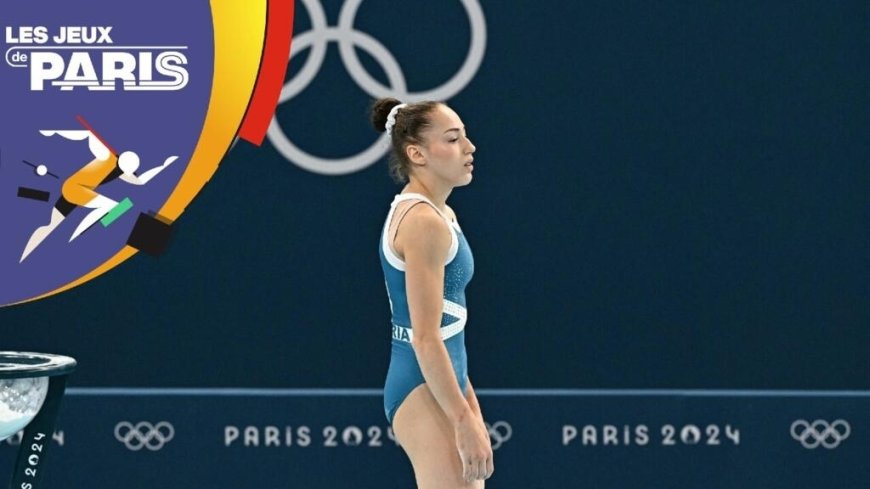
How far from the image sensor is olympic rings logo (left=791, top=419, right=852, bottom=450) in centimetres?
629

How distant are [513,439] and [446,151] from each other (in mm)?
2368

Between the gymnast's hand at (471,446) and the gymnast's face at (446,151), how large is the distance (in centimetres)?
70

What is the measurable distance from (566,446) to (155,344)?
1.81 m

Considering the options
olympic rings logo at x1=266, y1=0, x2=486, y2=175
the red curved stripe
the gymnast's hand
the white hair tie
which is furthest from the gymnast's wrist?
the red curved stripe

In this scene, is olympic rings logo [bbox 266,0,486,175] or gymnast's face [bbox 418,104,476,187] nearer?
gymnast's face [bbox 418,104,476,187]

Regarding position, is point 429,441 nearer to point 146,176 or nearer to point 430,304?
point 430,304

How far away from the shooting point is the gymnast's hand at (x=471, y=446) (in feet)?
13.0

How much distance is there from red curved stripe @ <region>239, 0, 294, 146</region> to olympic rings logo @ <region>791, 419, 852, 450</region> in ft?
8.42

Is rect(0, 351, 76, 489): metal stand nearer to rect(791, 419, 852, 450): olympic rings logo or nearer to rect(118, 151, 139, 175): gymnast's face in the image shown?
rect(118, 151, 139, 175): gymnast's face

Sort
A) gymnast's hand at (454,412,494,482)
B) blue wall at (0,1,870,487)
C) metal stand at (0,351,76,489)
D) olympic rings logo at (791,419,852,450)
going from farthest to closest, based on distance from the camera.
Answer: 1. blue wall at (0,1,870,487)
2. olympic rings logo at (791,419,852,450)
3. metal stand at (0,351,76,489)
4. gymnast's hand at (454,412,494,482)

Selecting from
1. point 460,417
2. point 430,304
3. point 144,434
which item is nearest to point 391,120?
point 430,304

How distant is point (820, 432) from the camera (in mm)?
6301

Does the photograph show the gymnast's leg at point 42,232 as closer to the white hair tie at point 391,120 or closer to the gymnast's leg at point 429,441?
the white hair tie at point 391,120

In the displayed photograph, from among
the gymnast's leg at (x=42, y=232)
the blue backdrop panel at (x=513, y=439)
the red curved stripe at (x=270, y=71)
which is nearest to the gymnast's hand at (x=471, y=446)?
the blue backdrop panel at (x=513, y=439)
